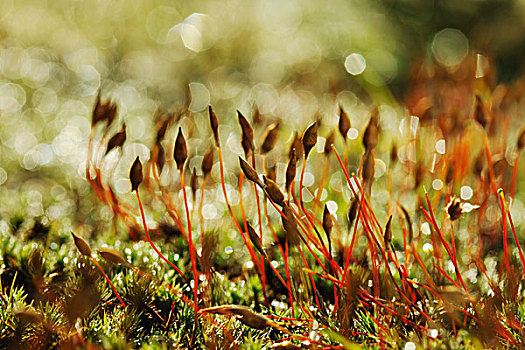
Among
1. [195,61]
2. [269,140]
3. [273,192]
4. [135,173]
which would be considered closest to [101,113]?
[135,173]

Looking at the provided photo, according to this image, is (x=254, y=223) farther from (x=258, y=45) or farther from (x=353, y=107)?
Answer: (x=258, y=45)

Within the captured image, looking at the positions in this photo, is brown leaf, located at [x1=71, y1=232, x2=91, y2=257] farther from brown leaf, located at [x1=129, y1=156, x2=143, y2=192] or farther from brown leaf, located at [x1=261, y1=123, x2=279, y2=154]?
brown leaf, located at [x1=261, y1=123, x2=279, y2=154]

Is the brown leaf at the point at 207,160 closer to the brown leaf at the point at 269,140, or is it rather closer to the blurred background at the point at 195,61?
the brown leaf at the point at 269,140

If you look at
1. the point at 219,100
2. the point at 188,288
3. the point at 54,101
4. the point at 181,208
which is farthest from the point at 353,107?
the point at 188,288

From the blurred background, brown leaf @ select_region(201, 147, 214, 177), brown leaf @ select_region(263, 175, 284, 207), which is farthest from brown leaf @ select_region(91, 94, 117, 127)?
the blurred background

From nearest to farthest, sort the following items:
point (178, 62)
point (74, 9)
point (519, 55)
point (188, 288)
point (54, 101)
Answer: point (188, 288)
point (54, 101)
point (178, 62)
point (74, 9)
point (519, 55)

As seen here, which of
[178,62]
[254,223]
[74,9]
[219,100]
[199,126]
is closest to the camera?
[254,223]

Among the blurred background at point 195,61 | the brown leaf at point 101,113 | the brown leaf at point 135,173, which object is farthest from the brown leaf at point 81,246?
the blurred background at point 195,61

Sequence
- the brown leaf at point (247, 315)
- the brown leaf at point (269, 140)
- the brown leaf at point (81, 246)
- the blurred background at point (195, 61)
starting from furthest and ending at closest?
1. the blurred background at point (195, 61)
2. the brown leaf at point (269, 140)
3. the brown leaf at point (81, 246)
4. the brown leaf at point (247, 315)
